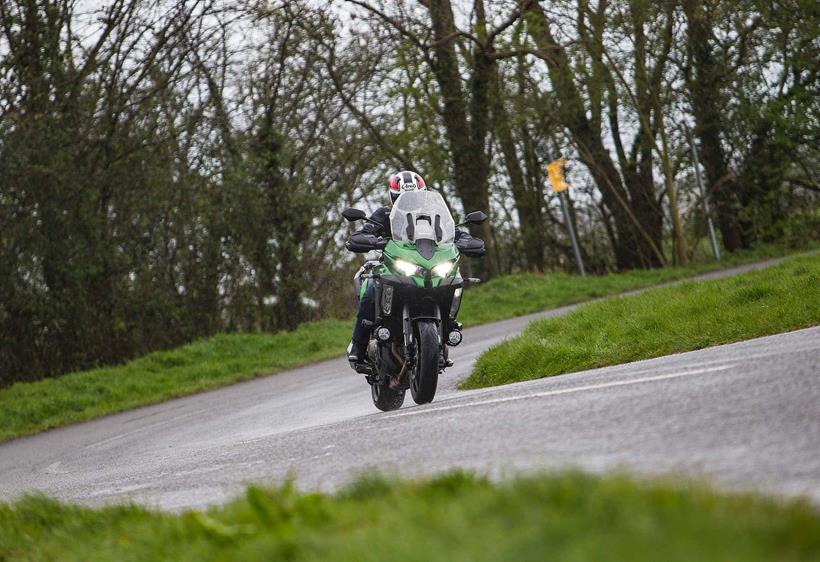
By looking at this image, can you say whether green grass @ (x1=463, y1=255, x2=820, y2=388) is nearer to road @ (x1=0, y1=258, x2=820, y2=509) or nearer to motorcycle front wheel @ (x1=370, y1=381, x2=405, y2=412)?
road @ (x1=0, y1=258, x2=820, y2=509)

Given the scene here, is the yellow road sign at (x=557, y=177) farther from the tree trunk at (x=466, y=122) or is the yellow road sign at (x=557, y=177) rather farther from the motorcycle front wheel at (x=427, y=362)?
the motorcycle front wheel at (x=427, y=362)

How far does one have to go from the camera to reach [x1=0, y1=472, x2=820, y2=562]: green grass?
314 cm

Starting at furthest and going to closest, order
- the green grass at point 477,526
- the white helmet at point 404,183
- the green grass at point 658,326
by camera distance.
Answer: the green grass at point 658,326
the white helmet at point 404,183
the green grass at point 477,526

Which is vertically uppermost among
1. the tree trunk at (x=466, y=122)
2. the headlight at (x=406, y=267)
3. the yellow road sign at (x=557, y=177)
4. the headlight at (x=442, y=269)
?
the tree trunk at (x=466, y=122)

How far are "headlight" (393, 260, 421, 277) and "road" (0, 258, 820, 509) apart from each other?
3.88ft

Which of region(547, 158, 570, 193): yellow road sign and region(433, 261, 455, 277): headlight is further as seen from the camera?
region(547, 158, 570, 193): yellow road sign

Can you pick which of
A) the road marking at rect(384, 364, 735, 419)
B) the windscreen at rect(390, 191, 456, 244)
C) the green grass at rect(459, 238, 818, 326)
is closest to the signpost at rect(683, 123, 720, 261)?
the green grass at rect(459, 238, 818, 326)

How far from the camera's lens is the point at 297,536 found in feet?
13.5

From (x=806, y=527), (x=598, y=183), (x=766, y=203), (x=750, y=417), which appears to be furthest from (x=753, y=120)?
(x=806, y=527)

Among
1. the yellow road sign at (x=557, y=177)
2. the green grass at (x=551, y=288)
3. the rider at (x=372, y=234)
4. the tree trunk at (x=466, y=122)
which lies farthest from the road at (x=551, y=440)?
the tree trunk at (x=466, y=122)

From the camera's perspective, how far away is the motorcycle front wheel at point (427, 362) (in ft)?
31.0

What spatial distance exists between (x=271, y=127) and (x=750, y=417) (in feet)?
76.2

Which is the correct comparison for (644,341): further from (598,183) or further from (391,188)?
(598,183)

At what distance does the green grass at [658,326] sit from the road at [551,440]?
118 centimetres
